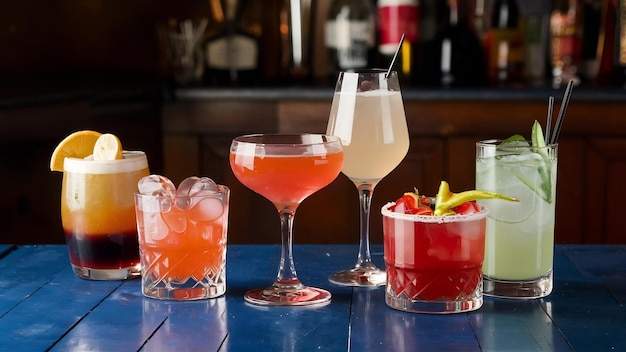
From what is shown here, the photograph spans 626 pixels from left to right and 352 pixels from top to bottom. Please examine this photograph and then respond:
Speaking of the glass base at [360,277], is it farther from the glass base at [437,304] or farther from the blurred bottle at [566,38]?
the blurred bottle at [566,38]

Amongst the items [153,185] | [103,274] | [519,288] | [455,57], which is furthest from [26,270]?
[455,57]

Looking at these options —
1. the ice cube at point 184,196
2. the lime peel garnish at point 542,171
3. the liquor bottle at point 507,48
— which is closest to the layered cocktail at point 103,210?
the ice cube at point 184,196

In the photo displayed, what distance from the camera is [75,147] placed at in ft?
4.06

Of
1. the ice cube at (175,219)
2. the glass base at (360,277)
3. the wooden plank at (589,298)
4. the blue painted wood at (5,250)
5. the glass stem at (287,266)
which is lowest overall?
the wooden plank at (589,298)

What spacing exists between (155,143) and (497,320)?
1.93m

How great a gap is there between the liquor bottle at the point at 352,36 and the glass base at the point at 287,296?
1.89 meters

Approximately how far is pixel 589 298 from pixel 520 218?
0.40 ft

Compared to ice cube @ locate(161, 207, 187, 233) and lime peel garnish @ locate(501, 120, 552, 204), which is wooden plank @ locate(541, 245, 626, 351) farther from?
ice cube @ locate(161, 207, 187, 233)

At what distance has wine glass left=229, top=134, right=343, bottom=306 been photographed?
1.10 meters

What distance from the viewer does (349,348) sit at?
93 cm

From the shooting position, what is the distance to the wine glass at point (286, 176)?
1104 millimetres

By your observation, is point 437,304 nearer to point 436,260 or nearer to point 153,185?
point 436,260

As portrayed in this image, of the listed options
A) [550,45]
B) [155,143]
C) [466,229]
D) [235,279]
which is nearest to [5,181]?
[155,143]

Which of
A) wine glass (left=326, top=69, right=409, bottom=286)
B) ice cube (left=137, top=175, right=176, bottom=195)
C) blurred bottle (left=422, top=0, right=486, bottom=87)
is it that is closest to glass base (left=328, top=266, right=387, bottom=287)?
wine glass (left=326, top=69, right=409, bottom=286)
